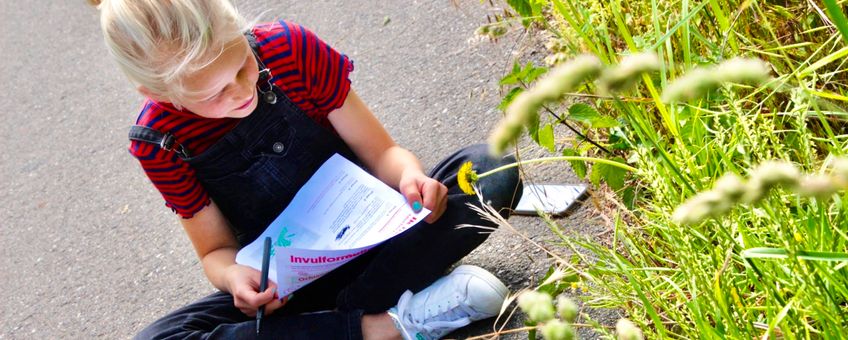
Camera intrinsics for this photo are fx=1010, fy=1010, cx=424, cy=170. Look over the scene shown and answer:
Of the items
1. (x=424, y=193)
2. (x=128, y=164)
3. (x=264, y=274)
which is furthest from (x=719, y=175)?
(x=128, y=164)

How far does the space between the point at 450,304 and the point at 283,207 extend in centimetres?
47

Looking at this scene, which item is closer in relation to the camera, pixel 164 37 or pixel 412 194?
pixel 164 37

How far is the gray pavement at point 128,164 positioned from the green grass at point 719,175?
0.41 metres

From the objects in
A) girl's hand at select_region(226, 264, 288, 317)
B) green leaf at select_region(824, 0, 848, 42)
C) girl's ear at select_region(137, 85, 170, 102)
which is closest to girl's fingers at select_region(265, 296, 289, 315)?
girl's hand at select_region(226, 264, 288, 317)

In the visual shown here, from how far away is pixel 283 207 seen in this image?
2.33m

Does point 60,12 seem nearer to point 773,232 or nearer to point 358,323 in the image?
point 358,323

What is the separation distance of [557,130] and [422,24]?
103cm

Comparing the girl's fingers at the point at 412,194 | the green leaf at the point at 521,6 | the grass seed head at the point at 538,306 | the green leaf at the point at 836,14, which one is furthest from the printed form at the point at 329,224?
the grass seed head at the point at 538,306

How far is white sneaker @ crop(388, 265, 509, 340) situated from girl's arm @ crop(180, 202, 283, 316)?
285mm

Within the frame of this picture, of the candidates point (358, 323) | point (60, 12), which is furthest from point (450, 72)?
point (60, 12)

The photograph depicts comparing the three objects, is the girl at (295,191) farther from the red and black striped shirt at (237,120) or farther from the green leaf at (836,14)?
the green leaf at (836,14)

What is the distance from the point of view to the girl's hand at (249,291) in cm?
210

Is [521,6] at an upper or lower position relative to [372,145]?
upper

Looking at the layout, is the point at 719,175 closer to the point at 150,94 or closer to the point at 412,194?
the point at 412,194
